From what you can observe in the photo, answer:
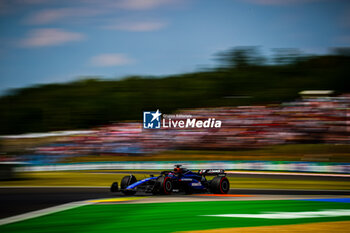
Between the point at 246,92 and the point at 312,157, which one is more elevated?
the point at 246,92

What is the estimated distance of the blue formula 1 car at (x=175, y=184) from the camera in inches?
499

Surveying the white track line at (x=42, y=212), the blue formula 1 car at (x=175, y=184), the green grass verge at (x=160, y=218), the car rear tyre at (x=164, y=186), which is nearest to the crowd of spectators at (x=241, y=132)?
the blue formula 1 car at (x=175, y=184)

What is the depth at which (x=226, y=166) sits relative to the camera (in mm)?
28969

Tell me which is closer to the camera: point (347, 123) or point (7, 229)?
point (7, 229)

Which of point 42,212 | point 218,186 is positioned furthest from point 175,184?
point 42,212

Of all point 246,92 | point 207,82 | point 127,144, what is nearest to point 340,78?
point 246,92

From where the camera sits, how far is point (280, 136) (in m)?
38.5

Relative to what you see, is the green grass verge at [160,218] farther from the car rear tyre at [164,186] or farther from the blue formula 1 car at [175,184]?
the blue formula 1 car at [175,184]

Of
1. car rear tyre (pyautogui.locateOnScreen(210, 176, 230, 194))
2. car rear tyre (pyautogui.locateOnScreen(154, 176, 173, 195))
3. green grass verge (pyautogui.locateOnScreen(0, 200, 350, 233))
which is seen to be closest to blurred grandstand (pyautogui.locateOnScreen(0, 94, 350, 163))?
car rear tyre (pyautogui.locateOnScreen(210, 176, 230, 194))

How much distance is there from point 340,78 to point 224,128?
65.9 ft

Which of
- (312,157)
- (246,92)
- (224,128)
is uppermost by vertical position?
→ (246,92)

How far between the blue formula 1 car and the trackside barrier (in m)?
11.4

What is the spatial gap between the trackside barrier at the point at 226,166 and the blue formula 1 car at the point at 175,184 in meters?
11.4

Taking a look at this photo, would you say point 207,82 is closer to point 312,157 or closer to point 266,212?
point 312,157
